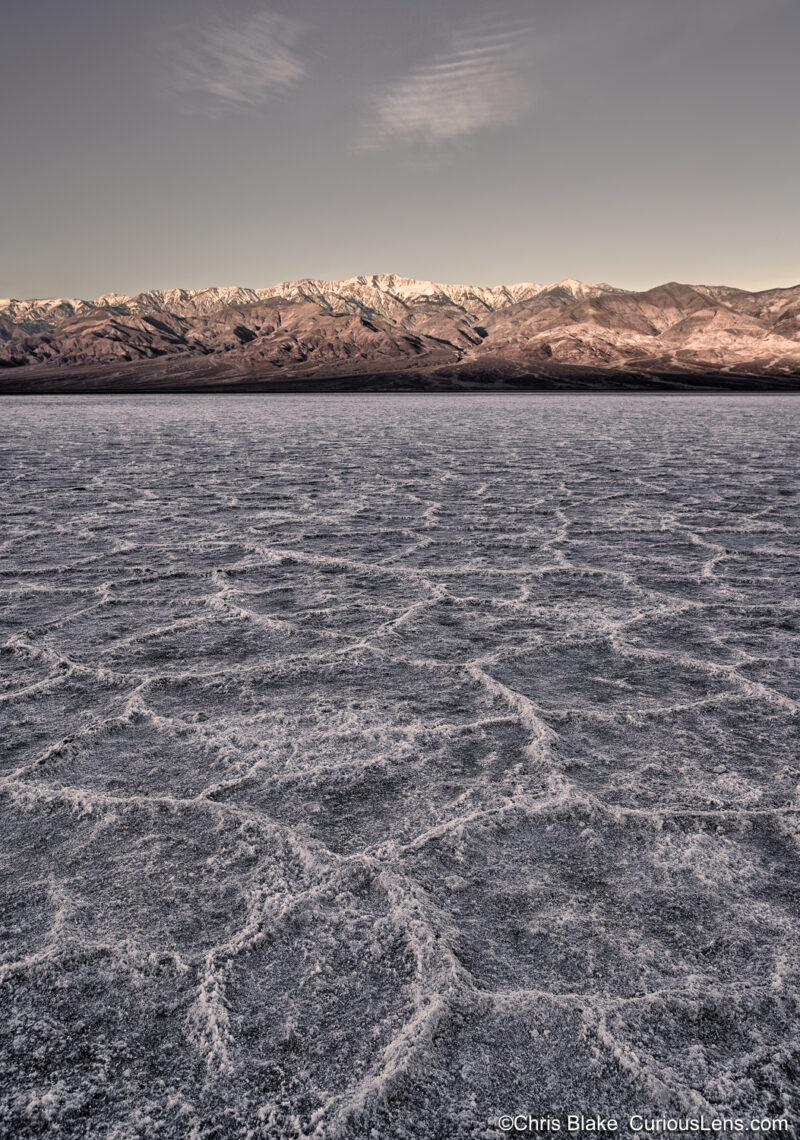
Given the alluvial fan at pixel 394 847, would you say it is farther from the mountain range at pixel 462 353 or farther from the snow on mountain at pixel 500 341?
the snow on mountain at pixel 500 341

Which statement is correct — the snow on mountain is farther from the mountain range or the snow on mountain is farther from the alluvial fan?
the alluvial fan

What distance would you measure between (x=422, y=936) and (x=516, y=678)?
1354mm

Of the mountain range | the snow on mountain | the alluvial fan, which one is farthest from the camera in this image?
the snow on mountain

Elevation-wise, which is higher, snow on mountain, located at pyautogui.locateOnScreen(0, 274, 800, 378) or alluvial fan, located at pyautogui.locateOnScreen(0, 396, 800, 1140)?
snow on mountain, located at pyautogui.locateOnScreen(0, 274, 800, 378)

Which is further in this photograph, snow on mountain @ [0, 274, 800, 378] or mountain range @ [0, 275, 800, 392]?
snow on mountain @ [0, 274, 800, 378]

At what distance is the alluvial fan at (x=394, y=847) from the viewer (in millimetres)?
1127

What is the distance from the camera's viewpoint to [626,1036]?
1180mm

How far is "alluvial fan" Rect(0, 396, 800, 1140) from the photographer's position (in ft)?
3.70

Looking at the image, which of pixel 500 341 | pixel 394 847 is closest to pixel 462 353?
pixel 500 341

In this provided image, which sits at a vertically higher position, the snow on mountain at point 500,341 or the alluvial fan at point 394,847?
the snow on mountain at point 500,341

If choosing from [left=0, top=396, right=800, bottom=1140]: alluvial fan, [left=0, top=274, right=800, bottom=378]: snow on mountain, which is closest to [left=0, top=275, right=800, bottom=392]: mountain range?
[left=0, top=274, right=800, bottom=378]: snow on mountain

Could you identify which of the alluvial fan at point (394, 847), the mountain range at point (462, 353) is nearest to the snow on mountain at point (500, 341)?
the mountain range at point (462, 353)

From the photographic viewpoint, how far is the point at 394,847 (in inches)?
65.9

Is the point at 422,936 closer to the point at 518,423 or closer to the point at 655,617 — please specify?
the point at 655,617
